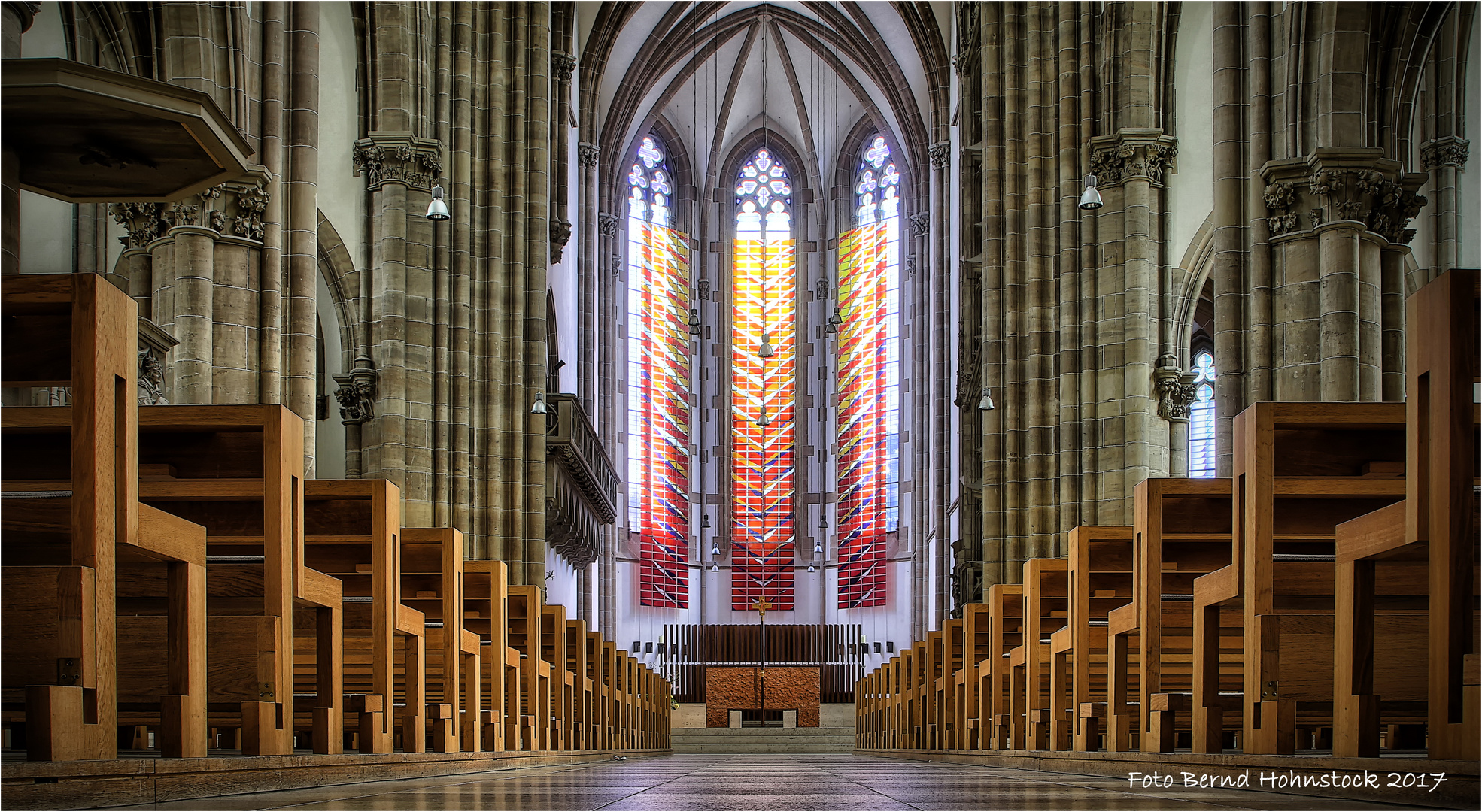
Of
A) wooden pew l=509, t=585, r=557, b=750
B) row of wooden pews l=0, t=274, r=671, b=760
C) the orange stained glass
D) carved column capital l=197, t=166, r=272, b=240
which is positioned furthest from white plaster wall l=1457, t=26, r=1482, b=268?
the orange stained glass

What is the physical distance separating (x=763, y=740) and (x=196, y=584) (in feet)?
68.1

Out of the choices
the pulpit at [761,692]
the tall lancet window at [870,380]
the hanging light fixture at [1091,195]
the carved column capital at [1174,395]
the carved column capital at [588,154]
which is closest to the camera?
the hanging light fixture at [1091,195]

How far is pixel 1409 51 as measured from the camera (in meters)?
9.94

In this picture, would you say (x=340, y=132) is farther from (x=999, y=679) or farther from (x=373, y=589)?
(x=373, y=589)

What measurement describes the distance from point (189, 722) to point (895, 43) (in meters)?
26.5

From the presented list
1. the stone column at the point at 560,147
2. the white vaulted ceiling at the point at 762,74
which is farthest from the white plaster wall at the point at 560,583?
the white vaulted ceiling at the point at 762,74

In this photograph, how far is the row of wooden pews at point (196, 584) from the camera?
3555mm

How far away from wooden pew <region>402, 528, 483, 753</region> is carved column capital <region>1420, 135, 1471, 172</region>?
9697 millimetres

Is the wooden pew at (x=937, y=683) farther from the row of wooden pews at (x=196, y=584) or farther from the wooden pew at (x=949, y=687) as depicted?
the row of wooden pews at (x=196, y=584)

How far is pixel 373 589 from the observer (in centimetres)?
625

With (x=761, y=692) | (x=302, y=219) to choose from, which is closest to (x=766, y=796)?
(x=302, y=219)

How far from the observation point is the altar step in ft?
79.7

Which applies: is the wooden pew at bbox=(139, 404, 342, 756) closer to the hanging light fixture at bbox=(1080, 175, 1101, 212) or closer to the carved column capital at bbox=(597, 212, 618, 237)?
the hanging light fixture at bbox=(1080, 175, 1101, 212)

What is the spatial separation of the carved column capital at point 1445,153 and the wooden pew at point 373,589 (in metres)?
10.3
